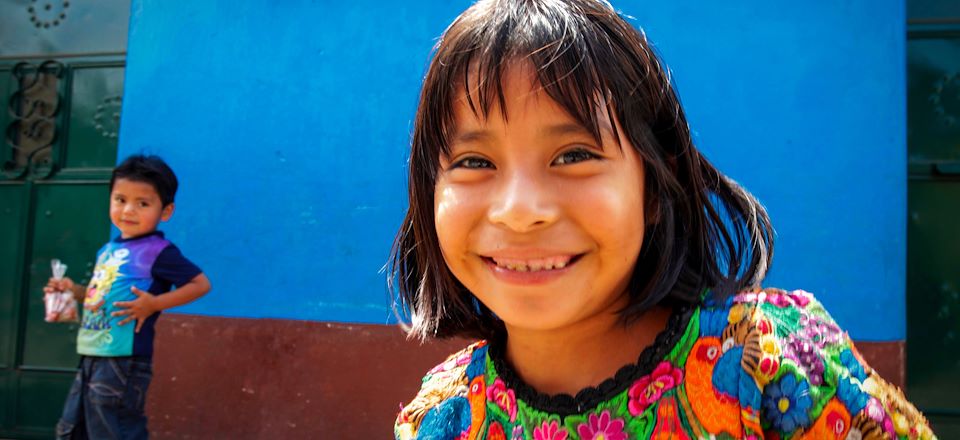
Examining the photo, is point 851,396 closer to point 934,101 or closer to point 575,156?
point 575,156

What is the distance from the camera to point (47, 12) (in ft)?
13.8

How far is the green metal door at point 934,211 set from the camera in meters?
3.16

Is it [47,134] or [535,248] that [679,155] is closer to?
[535,248]

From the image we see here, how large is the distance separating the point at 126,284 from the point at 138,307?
0.46ft

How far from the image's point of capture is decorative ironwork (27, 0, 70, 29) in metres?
4.17

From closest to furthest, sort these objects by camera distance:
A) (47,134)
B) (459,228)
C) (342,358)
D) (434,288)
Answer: (459,228)
(434,288)
(342,358)
(47,134)

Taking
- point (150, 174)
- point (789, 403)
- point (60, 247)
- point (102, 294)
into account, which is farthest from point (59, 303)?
point (789, 403)

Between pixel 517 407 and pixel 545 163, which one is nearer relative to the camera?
pixel 545 163

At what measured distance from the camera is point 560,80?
0.99 metres

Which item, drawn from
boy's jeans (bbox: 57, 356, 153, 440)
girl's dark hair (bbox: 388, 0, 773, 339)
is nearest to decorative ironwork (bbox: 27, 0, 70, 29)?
boy's jeans (bbox: 57, 356, 153, 440)

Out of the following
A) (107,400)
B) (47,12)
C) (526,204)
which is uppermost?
(47,12)

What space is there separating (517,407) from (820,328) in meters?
0.44

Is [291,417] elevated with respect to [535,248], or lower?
lower

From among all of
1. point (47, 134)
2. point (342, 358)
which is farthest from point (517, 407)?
point (47, 134)
